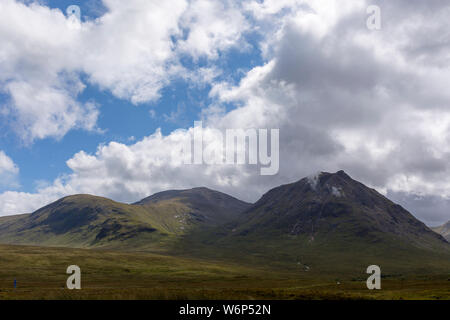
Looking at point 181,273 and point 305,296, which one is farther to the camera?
point 181,273

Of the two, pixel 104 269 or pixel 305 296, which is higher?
pixel 305 296
